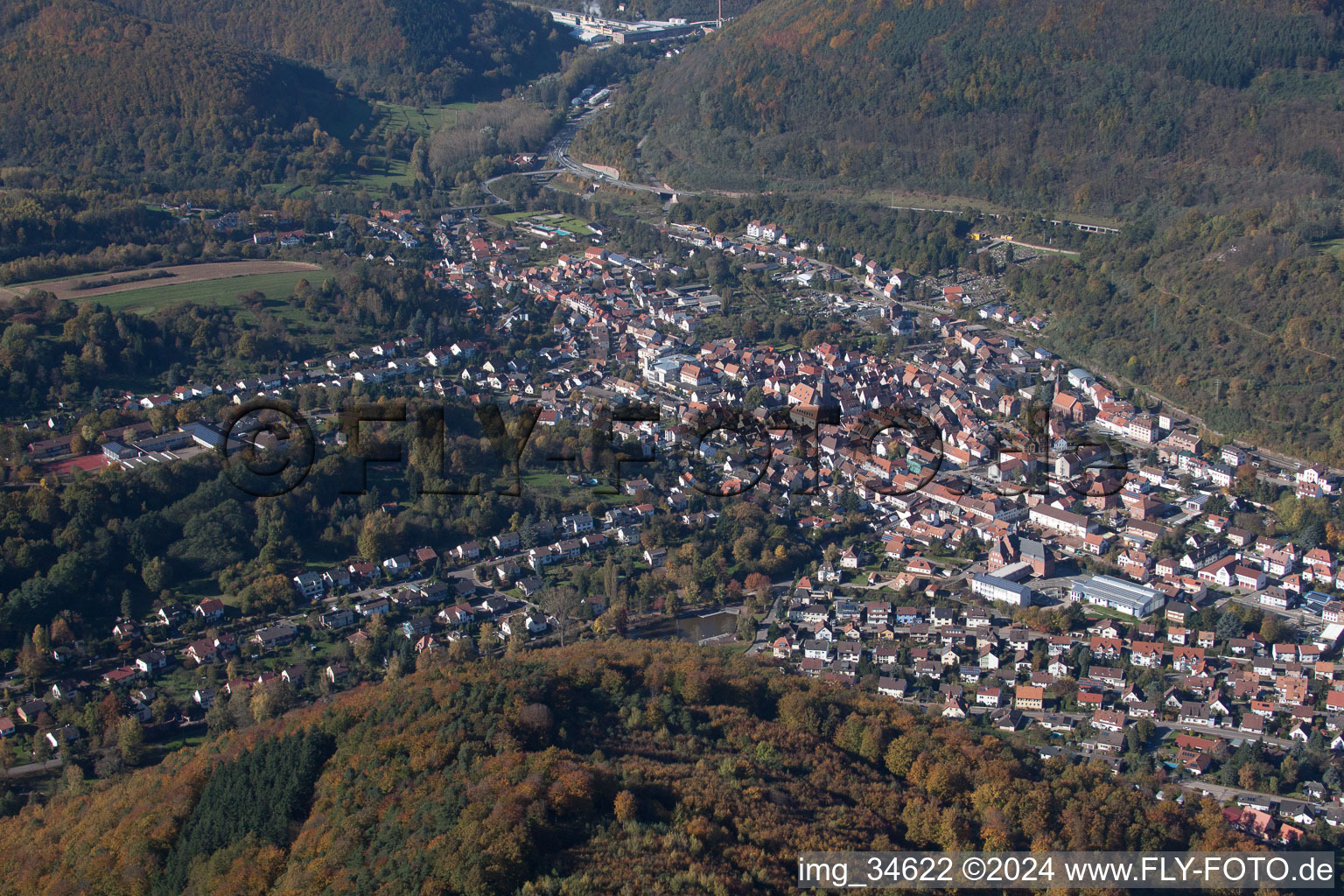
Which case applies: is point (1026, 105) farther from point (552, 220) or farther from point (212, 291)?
point (212, 291)

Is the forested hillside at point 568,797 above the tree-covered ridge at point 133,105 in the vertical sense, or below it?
below

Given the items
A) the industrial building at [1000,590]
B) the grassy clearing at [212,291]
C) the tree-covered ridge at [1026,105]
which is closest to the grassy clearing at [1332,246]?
the tree-covered ridge at [1026,105]

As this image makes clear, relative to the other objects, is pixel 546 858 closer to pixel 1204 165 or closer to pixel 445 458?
pixel 445 458

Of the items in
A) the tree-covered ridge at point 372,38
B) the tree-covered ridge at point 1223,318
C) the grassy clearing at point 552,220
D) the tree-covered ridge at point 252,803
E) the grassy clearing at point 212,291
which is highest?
the tree-covered ridge at point 372,38

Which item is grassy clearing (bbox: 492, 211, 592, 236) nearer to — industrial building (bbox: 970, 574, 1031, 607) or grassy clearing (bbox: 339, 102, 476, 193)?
grassy clearing (bbox: 339, 102, 476, 193)

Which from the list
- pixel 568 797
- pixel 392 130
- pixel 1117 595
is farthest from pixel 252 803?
pixel 392 130

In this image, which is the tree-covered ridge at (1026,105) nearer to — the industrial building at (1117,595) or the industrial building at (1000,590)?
the industrial building at (1117,595)

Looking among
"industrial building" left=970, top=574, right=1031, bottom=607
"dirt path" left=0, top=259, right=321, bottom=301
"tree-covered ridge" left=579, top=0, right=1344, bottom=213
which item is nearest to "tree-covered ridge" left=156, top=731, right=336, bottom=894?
"industrial building" left=970, top=574, right=1031, bottom=607
